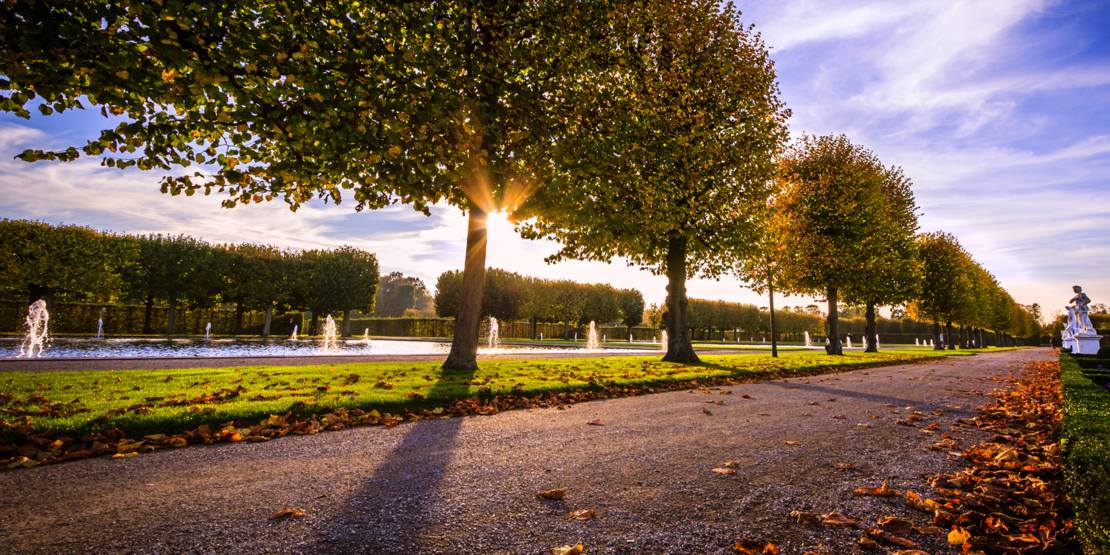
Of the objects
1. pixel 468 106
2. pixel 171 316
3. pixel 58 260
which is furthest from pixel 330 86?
pixel 171 316

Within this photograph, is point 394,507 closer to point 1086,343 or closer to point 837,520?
point 837,520

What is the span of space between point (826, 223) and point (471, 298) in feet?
72.1

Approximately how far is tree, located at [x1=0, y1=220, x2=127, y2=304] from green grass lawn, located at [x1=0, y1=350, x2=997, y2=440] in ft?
100

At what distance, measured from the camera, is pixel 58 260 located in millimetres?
31641

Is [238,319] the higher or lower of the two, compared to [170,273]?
lower

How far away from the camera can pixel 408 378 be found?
1040 centimetres

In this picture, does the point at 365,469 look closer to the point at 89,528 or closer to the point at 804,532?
the point at 89,528

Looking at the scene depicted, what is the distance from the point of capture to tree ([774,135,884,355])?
25922 mm

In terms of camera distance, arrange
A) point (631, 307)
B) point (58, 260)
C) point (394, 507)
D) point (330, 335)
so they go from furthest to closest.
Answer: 1. point (631, 307)
2. point (330, 335)
3. point (58, 260)
4. point (394, 507)

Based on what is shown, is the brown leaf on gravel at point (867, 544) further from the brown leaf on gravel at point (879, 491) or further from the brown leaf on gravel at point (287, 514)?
the brown leaf on gravel at point (287, 514)

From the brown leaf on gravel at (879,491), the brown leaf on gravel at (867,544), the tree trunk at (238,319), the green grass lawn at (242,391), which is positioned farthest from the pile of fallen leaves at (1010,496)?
the tree trunk at (238,319)

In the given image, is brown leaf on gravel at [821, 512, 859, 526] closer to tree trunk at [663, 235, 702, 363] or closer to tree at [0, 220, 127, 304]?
tree trunk at [663, 235, 702, 363]

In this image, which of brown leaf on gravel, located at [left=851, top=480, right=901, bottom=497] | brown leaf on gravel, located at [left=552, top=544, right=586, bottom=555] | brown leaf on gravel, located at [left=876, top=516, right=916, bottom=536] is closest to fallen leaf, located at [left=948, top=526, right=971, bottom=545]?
brown leaf on gravel, located at [left=876, top=516, right=916, bottom=536]

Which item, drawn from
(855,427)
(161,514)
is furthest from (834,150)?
(161,514)
